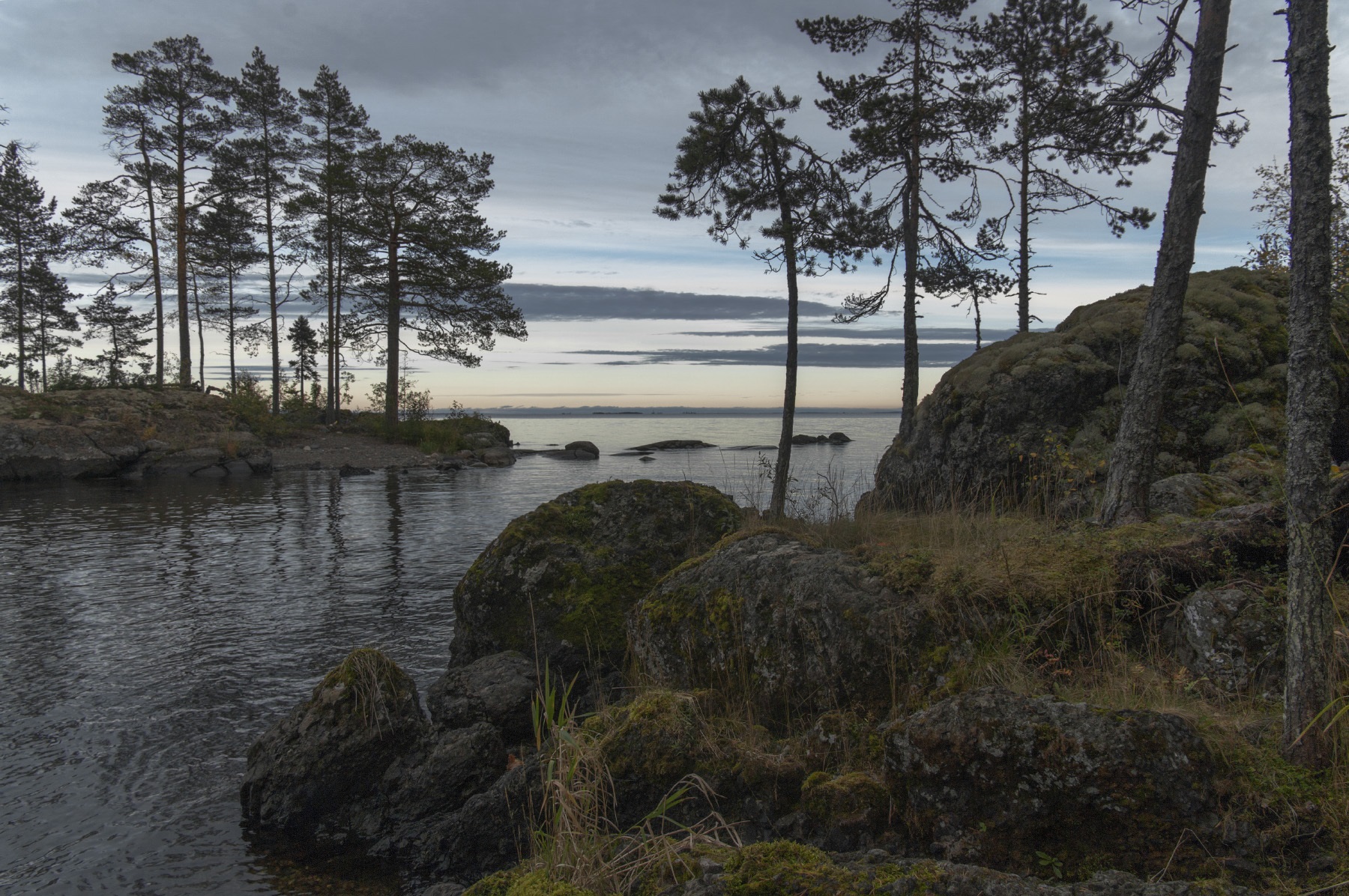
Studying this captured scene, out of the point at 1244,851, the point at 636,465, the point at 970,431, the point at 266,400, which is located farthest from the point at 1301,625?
the point at 266,400

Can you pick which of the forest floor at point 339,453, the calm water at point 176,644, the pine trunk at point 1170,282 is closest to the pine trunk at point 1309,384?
the pine trunk at point 1170,282

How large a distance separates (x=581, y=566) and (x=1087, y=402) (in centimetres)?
858

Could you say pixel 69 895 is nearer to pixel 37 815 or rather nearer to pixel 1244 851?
pixel 37 815

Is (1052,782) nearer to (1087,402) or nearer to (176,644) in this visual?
(176,644)

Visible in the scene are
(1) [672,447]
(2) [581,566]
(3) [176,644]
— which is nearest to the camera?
(2) [581,566]

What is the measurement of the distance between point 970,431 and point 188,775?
11.3 meters

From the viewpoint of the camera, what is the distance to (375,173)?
109 ft

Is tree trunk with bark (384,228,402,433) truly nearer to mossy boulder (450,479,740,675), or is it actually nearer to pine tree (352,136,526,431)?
pine tree (352,136,526,431)

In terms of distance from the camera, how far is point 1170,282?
712cm

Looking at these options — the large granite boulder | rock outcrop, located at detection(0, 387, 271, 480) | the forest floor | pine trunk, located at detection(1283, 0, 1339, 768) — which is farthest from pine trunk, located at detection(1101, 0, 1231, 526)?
rock outcrop, located at detection(0, 387, 271, 480)

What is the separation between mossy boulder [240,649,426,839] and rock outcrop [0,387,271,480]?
27055mm

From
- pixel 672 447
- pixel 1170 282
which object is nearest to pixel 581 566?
pixel 1170 282

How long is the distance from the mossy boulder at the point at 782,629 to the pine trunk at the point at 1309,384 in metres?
2.11

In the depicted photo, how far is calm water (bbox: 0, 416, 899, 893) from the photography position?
4.95 m
